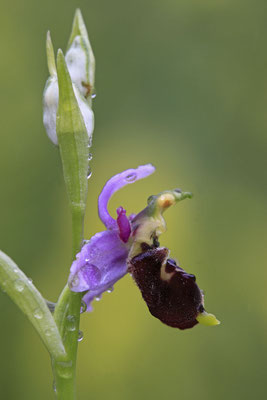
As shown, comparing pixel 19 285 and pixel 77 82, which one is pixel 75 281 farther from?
pixel 77 82

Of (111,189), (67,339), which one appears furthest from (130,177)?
(67,339)

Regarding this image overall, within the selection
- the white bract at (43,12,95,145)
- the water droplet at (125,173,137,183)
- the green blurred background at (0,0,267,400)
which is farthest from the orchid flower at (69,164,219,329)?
the green blurred background at (0,0,267,400)

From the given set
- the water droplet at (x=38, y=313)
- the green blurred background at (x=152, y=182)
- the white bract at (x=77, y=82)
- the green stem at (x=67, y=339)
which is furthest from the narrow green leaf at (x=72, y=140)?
the green blurred background at (x=152, y=182)

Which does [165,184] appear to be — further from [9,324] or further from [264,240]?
[9,324]

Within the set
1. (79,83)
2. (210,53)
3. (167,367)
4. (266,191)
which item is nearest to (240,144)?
(266,191)

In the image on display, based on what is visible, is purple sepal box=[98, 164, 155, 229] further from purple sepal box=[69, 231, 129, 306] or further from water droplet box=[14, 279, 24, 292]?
water droplet box=[14, 279, 24, 292]

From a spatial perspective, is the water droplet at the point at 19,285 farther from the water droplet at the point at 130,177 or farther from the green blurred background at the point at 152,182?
the green blurred background at the point at 152,182
